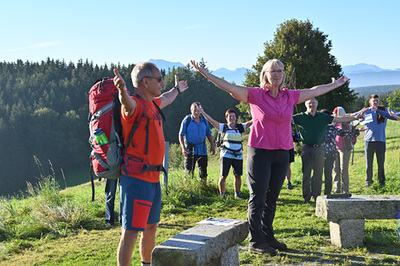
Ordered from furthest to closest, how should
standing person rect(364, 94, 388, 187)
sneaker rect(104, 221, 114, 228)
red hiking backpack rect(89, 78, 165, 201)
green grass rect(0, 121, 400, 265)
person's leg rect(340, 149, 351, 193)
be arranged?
standing person rect(364, 94, 388, 187), person's leg rect(340, 149, 351, 193), sneaker rect(104, 221, 114, 228), green grass rect(0, 121, 400, 265), red hiking backpack rect(89, 78, 165, 201)

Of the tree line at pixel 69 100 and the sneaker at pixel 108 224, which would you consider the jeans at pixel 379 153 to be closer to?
the sneaker at pixel 108 224

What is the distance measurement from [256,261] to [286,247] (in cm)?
62

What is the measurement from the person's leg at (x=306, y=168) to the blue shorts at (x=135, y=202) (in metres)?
4.72

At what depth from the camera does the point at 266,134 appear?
15.1ft

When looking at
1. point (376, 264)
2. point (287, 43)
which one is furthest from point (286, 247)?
point (287, 43)

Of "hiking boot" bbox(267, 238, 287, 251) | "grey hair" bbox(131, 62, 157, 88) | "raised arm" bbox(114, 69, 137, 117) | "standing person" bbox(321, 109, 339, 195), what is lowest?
"hiking boot" bbox(267, 238, 287, 251)

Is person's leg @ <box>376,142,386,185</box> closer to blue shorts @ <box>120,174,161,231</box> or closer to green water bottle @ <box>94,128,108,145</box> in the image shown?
blue shorts @ <box>120,174,161,231</box>

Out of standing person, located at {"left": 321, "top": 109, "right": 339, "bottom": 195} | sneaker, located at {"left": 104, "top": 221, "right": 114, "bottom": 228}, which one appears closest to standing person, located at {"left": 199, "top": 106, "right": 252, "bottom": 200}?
standing person, located at {"left": 321, "top": 109, "right": 339, "bottom": 195}

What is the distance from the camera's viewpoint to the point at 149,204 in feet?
11.4

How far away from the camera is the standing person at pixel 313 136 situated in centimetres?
727

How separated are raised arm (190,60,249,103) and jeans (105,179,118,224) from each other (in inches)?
114

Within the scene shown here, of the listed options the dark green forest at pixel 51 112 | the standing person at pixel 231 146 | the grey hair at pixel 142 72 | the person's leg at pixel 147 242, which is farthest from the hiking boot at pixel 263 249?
the dark green forest at pixel 51 112

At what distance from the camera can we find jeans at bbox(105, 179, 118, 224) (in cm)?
673

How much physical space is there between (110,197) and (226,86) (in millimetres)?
3351
